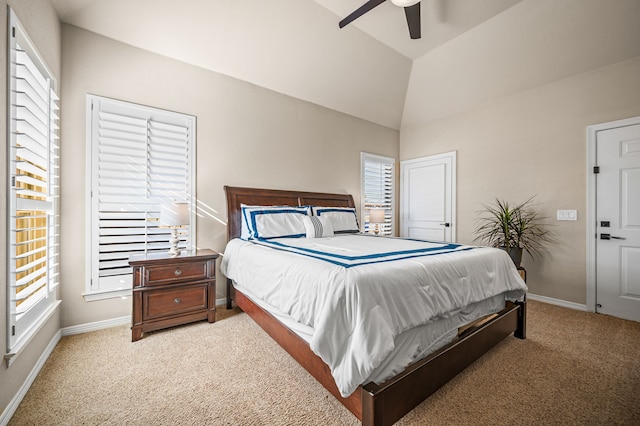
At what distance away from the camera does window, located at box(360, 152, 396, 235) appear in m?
4.78

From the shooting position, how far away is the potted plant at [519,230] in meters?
3.49

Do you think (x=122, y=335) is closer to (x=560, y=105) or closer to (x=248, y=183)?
(x=248, y=183)

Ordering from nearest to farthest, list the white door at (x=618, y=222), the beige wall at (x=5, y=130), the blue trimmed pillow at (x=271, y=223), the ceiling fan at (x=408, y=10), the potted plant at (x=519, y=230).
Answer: the beige wall at (x=5, y=130)
the ceiling fan at (x=408, y=10)
the white door at (x=618, y=222)
the blue trimmed pillow at (x=271, y=223)
the potted plant at (x=519, y=230)

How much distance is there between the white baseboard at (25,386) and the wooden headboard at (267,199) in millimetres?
1732

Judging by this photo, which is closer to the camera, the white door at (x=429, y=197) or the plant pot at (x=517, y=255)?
the plant pot at (x=517, y=255)

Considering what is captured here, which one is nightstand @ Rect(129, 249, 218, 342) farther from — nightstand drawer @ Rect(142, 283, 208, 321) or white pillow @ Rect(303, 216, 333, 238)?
white pillow @ Rect(303, 216, 333, 238)

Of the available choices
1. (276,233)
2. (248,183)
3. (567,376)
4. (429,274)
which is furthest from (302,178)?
(567,376)

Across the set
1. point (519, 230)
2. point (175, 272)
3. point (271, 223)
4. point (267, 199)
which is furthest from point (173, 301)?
point (519, 230)

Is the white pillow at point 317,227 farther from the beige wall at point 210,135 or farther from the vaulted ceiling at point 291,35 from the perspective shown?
→ the vaulted ceiling at point 291,35

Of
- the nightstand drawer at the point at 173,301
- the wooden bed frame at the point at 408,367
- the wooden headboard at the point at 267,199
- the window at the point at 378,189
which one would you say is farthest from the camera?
the window at the point at 378,189

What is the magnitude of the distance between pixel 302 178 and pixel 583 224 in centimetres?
347

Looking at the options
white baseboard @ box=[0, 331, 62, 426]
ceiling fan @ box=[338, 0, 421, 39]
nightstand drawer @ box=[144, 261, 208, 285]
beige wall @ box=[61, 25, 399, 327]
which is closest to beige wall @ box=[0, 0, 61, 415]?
white baseboard @ box=[0, 331, 62, 426]

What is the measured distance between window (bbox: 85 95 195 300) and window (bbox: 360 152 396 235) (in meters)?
2.81

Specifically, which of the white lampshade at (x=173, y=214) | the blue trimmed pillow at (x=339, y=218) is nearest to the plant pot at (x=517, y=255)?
the blue trimmed pillow at (x=339, y=218)
